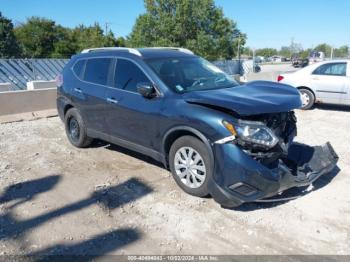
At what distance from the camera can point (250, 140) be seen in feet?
12.0

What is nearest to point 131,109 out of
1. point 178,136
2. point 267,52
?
point 178,136

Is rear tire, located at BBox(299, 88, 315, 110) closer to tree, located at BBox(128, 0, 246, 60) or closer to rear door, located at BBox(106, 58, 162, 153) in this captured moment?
rear door, located at BBox(106, 58, 162, 153)

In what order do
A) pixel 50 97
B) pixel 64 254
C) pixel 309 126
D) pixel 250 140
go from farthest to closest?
pixel 50 97 < pixel 309 126 < pixel 250 140 < pixel 64 254

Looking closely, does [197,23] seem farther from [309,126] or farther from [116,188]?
[116,188]

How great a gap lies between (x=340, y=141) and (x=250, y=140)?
411 cm

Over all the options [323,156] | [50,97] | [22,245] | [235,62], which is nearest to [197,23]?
[235,62]

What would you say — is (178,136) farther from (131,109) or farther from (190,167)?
(131,109)

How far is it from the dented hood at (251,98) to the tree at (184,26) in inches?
896

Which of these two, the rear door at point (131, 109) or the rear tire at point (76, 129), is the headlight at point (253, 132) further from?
the rear tire at point (76, 129)

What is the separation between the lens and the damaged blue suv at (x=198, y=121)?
3730 mm

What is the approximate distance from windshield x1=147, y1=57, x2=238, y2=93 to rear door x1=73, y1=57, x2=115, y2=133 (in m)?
0.94

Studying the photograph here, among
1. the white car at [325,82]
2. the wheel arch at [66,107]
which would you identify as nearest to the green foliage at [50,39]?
the white car at [325,82]

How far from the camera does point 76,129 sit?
20.7ft

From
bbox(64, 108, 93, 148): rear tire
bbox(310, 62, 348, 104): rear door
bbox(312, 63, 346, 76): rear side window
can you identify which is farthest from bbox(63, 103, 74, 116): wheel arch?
bbox(312, 63, 346, 76): rear side window
